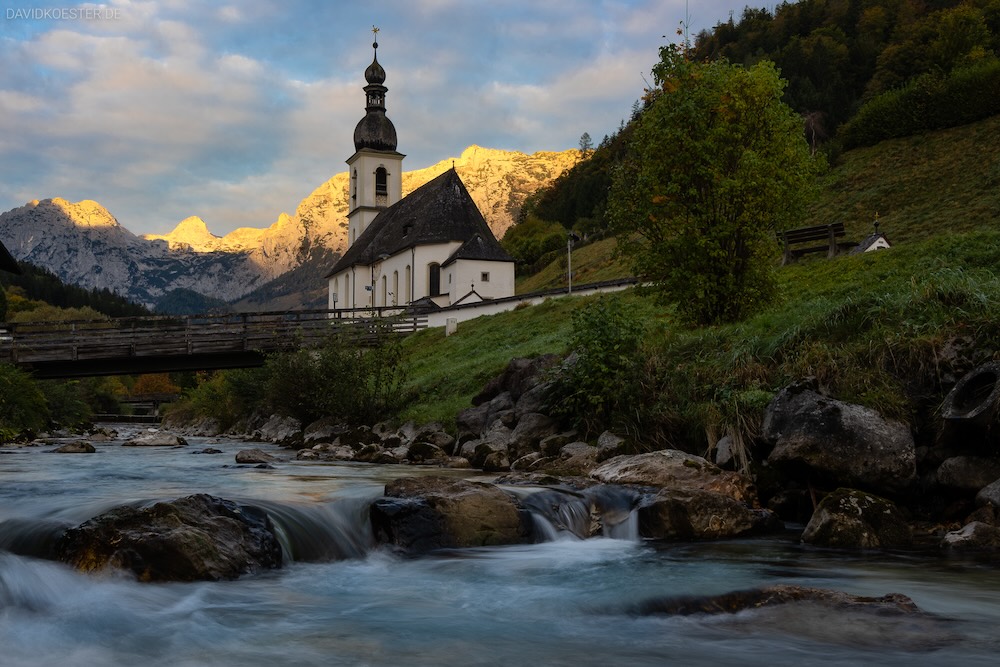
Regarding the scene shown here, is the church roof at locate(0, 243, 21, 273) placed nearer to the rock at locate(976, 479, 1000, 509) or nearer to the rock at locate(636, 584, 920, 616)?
the rock at locate(636, 584, 920, 616)

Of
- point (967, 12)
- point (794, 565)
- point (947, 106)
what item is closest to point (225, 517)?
point (794, 565)

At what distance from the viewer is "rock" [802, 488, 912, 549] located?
10.5 m

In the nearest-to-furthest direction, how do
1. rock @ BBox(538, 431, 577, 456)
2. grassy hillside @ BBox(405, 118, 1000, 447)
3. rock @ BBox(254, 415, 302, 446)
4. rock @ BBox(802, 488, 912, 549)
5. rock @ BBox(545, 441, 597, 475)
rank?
rock @ BBox(802, 488, 912, 549) → grassy hillside @ BBox(405, 118, 1000, 447) → rock @ BBox(545, 441, 597, 475) → rock @ BBox(538, 431, 577, 456) → rock @ BBox(254, 415, 302, 446)

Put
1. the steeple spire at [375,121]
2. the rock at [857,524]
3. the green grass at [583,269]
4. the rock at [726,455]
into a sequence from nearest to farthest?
the rock at [857,524] → the rock at [726,455] → the green grass at [583,269] → the steeple spire at [375,121]

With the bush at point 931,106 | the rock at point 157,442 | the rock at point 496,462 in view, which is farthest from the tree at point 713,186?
the bush at point 931,106

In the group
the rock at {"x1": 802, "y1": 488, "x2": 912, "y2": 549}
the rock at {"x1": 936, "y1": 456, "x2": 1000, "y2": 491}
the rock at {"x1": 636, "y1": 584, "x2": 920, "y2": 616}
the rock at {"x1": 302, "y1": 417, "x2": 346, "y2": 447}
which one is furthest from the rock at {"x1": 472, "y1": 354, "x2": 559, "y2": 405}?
the rock at {"x1": 636, "y1": 584, "x2": 920, "y2": 616}

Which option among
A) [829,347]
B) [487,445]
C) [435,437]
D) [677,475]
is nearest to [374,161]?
[435,437]

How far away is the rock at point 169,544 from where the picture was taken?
28.5 feet

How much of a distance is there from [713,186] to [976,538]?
37.6ft

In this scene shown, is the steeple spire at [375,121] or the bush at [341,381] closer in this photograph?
the bush at [341,381]

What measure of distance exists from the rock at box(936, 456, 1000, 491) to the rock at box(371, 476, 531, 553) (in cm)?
536

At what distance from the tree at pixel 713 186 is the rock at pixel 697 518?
8891 mm

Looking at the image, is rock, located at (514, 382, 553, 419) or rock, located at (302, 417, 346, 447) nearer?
rock, located at (514, 382, 553, 419)

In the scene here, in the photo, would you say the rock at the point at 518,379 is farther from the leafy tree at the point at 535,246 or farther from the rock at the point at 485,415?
the leafy tree at the point at 535,246
